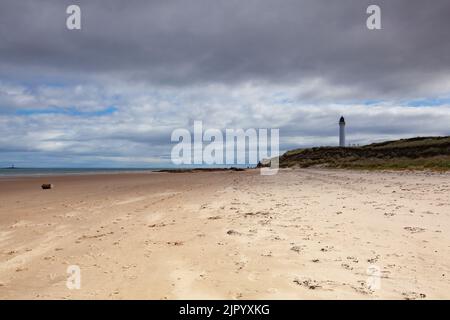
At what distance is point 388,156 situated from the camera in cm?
6394

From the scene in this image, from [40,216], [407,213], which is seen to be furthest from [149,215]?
[407,213]

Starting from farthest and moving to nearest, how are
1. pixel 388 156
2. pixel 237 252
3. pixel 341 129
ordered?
pixel 341 129 → pixel 388 156 → pixel 237 252

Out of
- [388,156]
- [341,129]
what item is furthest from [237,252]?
[341,129]

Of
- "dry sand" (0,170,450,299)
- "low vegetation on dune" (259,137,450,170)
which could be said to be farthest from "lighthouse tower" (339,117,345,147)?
"dry sand" (0,170,450,299)

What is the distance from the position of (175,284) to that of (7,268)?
11.7ft

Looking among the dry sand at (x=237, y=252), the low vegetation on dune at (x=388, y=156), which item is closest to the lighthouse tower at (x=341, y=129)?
the low vegetation on dune at (x=388, y=156)

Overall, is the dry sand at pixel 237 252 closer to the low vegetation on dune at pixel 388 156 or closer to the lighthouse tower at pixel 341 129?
the low vegetation on dune at pixel 388 156

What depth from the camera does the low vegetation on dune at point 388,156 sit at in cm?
4489

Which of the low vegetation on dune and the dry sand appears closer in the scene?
the dry sand

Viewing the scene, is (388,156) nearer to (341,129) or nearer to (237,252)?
(341,129)

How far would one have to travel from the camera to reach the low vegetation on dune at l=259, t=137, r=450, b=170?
147 ft

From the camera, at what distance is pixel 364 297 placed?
5055 mm

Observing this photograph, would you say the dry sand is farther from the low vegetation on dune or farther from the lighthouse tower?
the lighthouse tower

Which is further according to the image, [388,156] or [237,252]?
[388,156]
